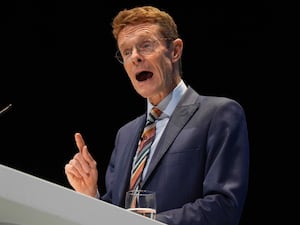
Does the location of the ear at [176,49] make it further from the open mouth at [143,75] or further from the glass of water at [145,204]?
the glass of water at [145,204]

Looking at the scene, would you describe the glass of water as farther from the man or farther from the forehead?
the forehead

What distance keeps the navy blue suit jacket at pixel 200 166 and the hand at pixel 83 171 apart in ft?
0.50

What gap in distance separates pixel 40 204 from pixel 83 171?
1057 mm

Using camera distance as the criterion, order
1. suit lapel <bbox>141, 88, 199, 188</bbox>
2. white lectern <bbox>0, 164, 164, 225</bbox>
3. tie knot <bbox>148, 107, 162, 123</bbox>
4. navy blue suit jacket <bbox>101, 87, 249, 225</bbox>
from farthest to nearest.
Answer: tie knot <bbox>148, 107, 162, 123</bbox> < suit lapel <bbox>141, 88, 199, 188</bbox> < navy blue suit jacket <bbox>101, 87, 249, 225</bbox> < white lectern <bbox>0, 164, 164, 225</bbox>

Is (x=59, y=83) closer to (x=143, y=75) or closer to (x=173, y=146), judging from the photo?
(x=143, y=75)

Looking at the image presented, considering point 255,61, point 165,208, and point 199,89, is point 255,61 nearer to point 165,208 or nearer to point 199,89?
point 199,89

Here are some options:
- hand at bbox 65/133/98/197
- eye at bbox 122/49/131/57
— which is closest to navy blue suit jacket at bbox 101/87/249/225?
hand at bbox 65/133/98/197

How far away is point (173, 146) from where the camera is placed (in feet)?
6.02

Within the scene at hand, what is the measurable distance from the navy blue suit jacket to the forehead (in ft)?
0.91

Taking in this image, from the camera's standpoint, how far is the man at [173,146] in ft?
5.51

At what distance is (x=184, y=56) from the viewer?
109 inches

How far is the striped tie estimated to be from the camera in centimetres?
188

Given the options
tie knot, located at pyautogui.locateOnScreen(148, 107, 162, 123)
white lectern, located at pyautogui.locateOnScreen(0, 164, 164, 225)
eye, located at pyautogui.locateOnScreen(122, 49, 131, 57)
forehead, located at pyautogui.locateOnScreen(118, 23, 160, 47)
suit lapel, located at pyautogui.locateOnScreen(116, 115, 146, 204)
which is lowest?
suit lapel, located at pyautogui.locateOnScreen(116, 115, 146, 204)

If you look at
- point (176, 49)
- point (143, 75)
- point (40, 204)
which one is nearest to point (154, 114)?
point (143, 75)
